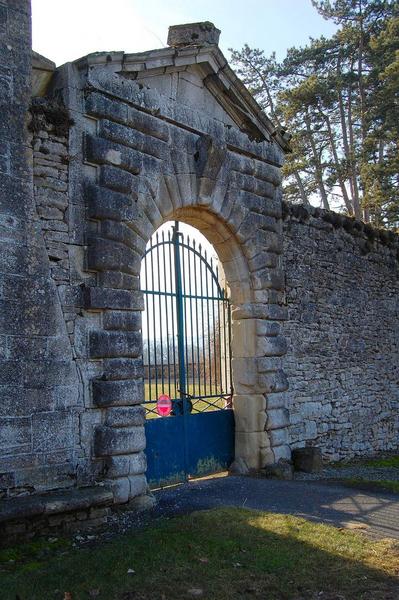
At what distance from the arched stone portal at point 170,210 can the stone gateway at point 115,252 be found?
0.06ft

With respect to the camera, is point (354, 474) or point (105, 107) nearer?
point (105, 107)

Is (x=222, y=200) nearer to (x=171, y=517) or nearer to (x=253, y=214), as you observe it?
(x=253, y=214)

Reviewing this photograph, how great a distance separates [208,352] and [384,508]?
2680 millimetres

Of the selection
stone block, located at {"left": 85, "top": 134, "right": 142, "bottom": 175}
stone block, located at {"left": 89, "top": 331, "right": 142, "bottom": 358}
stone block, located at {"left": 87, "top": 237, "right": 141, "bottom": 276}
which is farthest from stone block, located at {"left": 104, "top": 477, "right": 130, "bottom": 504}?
stone block, located at {"left": 85, "top": 134, "right": 142, "bottom": 175}

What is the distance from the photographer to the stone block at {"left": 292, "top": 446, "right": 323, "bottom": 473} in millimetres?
8367

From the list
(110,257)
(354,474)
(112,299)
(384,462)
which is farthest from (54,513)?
(384,462)

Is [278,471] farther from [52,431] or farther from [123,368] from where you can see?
[52,431]

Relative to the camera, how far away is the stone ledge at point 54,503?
4897 mm

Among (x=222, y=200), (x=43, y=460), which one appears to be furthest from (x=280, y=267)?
(x=43, y=460)

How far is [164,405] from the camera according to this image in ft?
23.6

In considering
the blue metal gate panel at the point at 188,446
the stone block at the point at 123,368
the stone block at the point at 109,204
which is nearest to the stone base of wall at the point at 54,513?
the stone block at the point at 123,368

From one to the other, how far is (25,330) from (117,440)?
1341mm

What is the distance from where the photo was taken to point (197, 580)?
166 inches

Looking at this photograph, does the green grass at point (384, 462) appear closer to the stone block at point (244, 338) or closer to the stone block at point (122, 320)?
the stone block at point (244, 338)
